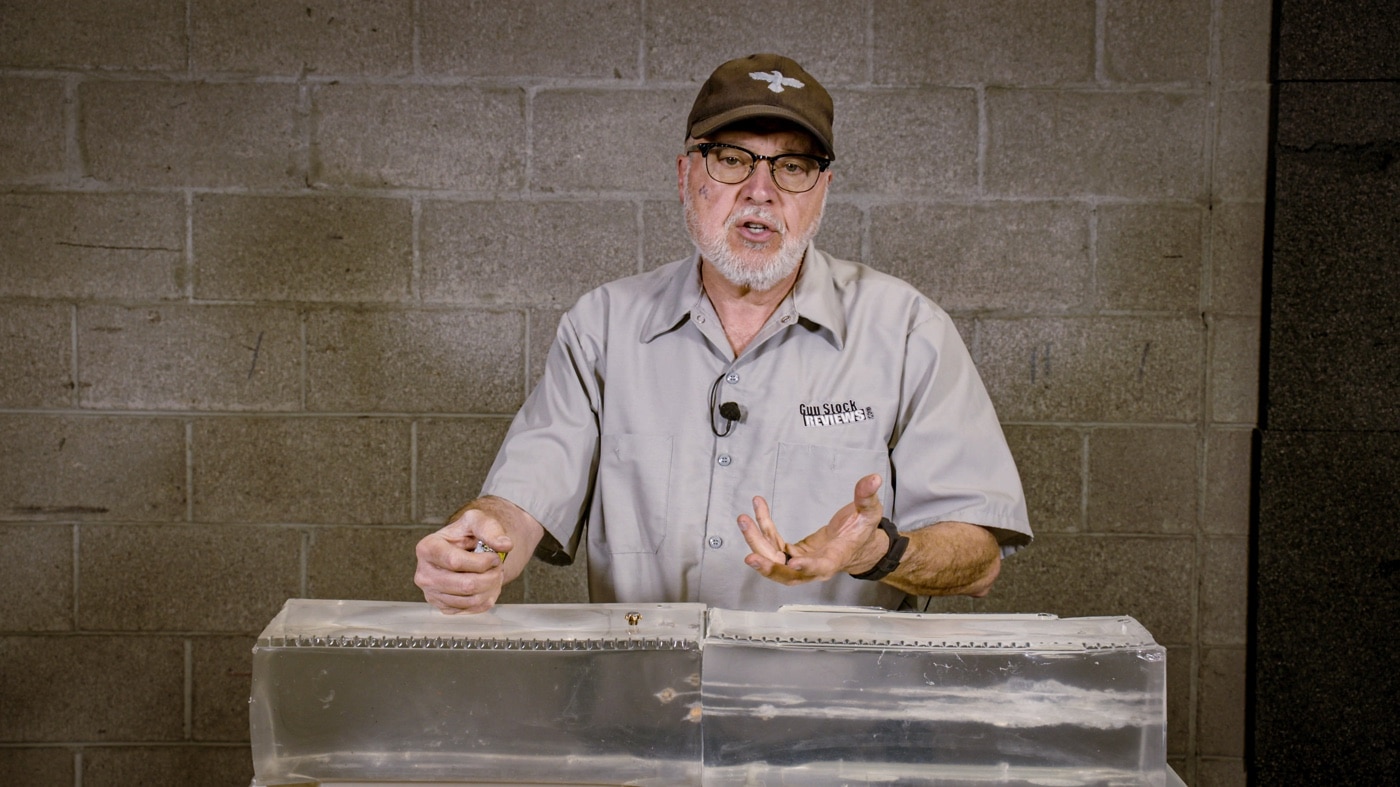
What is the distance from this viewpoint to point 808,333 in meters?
1.50

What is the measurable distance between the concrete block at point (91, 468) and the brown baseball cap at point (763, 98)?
1.40 metres

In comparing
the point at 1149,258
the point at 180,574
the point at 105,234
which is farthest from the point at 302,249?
the point at 1149,258

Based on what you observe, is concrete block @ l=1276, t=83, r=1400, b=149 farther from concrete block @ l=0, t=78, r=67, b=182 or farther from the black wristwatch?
concrete block @ l=0, t=78, r=67, b=182

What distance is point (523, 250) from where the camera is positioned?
6.82 feet

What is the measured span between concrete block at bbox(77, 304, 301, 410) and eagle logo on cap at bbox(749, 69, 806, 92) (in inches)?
46.9

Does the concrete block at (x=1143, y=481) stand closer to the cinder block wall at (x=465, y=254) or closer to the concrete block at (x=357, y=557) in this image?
the cinder block wall at (x=465, y=254)

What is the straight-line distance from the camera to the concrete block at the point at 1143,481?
6.91ft

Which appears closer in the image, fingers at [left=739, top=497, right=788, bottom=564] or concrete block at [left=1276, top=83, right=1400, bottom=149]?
fingers at [left=739, top=497, right=788, bottom=564]

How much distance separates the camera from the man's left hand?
100 centimetres

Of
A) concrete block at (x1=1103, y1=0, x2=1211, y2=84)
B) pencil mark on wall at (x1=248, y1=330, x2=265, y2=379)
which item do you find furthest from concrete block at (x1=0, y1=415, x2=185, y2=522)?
concrete block at (x1=1103, y1=0, x2=1211, y2=84)

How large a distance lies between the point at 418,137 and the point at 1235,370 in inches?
71.1

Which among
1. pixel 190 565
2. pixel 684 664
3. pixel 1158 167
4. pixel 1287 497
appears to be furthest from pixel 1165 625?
pixel 190 565

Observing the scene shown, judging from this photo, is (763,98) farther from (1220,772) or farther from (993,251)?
(1220,772)

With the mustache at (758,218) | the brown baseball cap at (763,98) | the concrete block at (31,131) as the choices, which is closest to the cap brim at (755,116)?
the brown baseball cap at (763,98)
